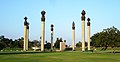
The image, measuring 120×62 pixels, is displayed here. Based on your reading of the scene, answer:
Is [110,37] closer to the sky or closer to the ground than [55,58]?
closer to the sky

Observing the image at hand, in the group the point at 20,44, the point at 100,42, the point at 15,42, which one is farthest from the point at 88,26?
the point at 15,42

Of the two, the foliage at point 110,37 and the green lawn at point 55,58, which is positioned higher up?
the foliage at point 110,37

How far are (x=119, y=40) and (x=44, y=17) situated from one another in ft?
92.9

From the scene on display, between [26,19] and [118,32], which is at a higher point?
[26,19]

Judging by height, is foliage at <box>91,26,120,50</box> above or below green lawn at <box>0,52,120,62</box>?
above

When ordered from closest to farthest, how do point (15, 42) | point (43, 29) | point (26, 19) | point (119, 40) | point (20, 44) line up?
point (119, 40)
point (43, 29)
point (26, 19)
point (20, 44)
point (15, 42)

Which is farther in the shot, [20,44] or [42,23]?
[20,44]

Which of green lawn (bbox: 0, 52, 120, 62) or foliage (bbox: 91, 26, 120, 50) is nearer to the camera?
green lawn (bbox: 0, 52, 120, 62)

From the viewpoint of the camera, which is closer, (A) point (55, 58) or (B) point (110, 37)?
(A) point (55, 58)

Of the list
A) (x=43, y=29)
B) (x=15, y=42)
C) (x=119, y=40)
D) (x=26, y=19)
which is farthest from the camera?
(x=15, y=42)

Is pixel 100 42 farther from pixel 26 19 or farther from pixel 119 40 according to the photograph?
pixel 26 19

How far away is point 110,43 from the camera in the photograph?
88938 millimetres

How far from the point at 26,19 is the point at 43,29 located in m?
16.8

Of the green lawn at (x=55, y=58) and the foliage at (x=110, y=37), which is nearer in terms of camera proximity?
the green lawn at (x=55, y=58)
